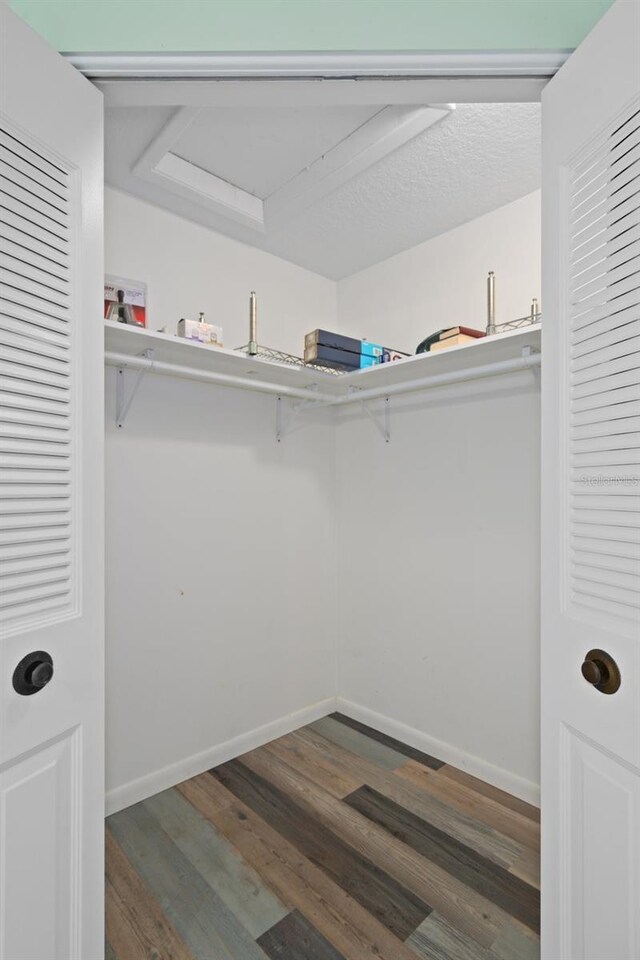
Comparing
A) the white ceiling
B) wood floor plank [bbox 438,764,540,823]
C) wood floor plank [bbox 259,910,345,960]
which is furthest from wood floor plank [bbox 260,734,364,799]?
the white ceiling

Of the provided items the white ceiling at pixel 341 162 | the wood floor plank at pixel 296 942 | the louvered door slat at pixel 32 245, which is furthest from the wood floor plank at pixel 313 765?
the white ceiling at pixel 341 162

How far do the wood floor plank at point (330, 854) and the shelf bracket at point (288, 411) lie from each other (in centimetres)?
158

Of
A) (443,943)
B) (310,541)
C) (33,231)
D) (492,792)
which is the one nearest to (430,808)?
(492,792)

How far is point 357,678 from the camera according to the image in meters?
2.67

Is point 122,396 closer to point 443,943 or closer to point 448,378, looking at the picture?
point 448,378

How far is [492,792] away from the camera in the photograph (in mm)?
2031

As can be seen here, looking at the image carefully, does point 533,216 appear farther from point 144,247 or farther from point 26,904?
point 26,904

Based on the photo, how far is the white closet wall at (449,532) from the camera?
2010mm

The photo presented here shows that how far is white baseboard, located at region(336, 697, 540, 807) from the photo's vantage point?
1984mm

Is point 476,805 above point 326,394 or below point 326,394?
below

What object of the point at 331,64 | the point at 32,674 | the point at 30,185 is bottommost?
the point at 32,674

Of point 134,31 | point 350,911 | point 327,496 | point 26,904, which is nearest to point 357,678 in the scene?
point 327,496

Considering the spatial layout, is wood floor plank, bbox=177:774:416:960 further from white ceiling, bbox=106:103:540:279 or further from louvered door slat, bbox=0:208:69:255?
white ceiling, bbox=106:103:540:279

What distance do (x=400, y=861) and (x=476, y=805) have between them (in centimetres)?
46
